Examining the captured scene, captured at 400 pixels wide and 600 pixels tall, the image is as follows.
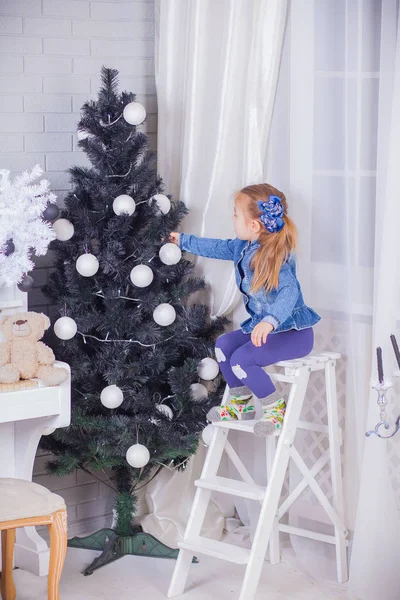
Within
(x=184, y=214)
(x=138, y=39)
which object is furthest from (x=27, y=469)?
(x=138, y=39)

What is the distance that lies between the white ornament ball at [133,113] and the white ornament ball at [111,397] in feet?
2.89

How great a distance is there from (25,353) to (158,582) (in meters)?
0.89

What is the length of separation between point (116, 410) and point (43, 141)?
102 centimetres

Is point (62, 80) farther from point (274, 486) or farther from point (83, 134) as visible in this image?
point (274, 486)

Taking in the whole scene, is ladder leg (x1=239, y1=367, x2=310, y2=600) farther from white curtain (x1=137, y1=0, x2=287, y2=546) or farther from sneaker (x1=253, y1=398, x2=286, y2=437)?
white curtain (x1=137, y1=0, x2=287, y2=546)

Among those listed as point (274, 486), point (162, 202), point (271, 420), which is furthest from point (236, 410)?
point (162, 202)

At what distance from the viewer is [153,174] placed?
295 centimetres

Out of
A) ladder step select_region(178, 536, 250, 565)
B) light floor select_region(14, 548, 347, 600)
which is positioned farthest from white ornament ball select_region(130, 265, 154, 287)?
light floor select_region(14, 548, 347, 600)

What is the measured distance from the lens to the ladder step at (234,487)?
257cm

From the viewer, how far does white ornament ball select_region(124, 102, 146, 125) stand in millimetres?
2824

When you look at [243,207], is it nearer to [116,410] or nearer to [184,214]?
[184,214]

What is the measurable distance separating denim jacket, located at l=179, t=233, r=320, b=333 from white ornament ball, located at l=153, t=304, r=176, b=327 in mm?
241

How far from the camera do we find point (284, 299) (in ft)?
8.46

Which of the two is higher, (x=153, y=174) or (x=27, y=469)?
(x=153, y=174)
